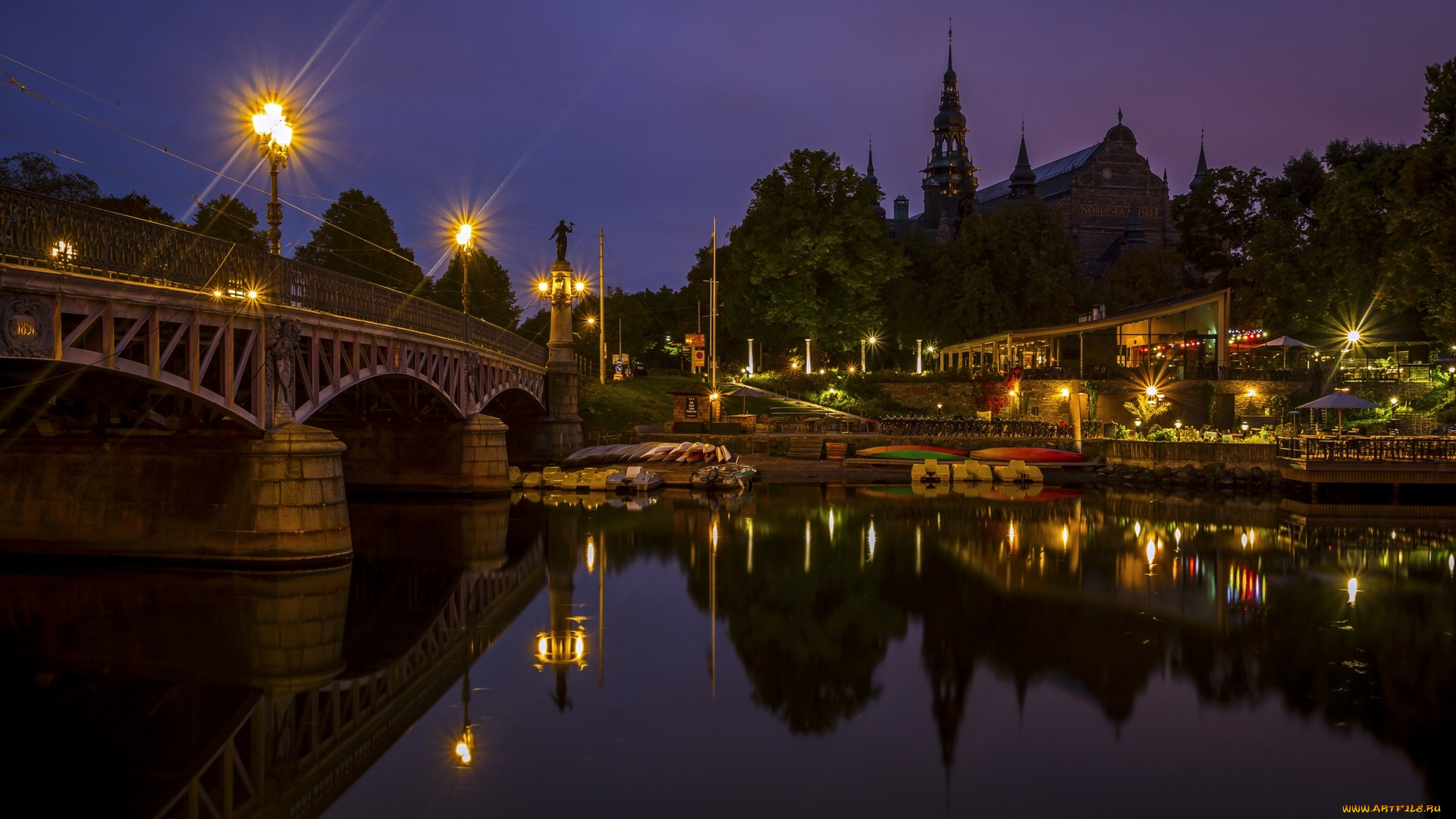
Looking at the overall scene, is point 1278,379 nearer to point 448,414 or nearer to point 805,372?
point 805,372

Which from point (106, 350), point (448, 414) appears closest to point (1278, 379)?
point (448, 414)

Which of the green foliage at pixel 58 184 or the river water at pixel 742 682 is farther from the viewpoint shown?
the green foliage at pixel 58 184

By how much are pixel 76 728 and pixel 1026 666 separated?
43.2 ft

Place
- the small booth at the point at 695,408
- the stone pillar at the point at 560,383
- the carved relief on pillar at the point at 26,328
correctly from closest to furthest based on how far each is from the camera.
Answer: the carved relief on pillar at the point at 26,328
the stone pillar at the point at 560,383
the small booth at the point at 695,408

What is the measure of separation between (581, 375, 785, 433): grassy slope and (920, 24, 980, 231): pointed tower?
78.2 m

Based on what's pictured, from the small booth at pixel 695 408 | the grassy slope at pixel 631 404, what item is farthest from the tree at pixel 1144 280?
the small booth at pixel 695 408

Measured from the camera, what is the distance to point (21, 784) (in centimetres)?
1110

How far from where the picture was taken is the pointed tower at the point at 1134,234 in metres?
105

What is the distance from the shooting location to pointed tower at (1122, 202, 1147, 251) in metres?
105

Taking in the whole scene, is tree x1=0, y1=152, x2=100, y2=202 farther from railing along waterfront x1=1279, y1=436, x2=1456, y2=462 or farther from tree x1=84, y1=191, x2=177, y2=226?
railing along waterfront x1=1279, y1=436, x2=1456, y2=462

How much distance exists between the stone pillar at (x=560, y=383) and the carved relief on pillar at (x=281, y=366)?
25616 millimetres

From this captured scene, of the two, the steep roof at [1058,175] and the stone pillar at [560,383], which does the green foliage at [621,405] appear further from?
the steep roof at [1058,175]

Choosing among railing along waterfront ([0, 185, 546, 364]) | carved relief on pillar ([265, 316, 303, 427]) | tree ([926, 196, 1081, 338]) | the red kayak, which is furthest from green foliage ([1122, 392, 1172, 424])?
carved relief on pillar ([265, 316, 303, 427])

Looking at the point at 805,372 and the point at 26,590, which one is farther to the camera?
the point at 805,372
